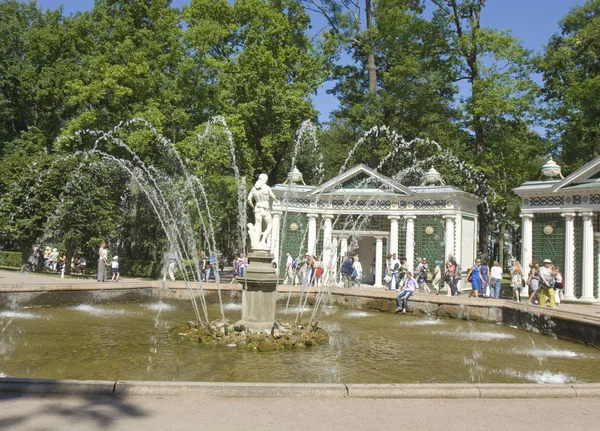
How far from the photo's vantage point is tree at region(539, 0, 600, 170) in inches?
1156

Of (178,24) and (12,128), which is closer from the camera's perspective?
(178,24)

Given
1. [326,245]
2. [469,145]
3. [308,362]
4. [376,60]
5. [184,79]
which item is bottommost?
[308,362]

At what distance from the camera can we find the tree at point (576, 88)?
2938cm

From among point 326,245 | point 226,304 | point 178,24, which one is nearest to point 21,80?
point 178,24

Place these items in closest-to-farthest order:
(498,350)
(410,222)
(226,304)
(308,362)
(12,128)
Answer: (308,362)
(498,350)
(226,304)
(410,222)
(12,128)

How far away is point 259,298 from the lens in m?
12.0

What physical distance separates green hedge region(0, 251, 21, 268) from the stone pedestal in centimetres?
2873

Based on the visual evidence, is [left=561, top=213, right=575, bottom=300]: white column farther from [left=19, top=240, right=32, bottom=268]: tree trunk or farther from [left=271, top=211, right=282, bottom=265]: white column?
[left=19, top=240, right=32, bottom=268]: tree trunk

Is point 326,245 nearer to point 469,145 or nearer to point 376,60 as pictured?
point 469,145

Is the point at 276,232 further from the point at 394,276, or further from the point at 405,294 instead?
the point at 405,294

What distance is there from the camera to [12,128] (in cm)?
3962

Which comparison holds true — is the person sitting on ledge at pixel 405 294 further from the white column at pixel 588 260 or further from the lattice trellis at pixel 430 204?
the lattice trellis at pixel 430 204

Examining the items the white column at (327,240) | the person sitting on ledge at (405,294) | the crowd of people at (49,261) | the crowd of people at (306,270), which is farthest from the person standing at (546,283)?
the crowd of people at (49,261)

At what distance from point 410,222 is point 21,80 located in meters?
24.6
